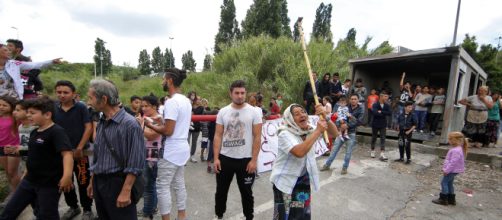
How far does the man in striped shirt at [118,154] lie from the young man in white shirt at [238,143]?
121 cm

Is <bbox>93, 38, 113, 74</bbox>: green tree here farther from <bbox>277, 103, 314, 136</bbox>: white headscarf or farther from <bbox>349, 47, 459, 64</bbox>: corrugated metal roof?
<bbox>277, 103, 314, 136</bbox>: white headscarf

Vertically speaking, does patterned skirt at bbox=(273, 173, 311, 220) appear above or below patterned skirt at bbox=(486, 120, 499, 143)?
below

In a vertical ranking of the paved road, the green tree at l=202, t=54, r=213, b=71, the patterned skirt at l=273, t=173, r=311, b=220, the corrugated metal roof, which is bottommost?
the paved road

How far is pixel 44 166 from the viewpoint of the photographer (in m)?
2.83

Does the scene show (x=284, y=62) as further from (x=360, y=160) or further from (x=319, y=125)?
(x=319, y=125)

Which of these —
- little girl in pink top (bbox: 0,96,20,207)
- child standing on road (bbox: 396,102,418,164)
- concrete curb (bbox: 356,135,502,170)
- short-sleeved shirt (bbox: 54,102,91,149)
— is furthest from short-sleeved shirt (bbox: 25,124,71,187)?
concrete curb (bbox: 356,135,502,170)

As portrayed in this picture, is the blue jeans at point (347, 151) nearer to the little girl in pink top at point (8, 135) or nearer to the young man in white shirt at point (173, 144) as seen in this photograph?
the young man in white shirt at point (173, 144)

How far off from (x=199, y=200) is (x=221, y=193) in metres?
1.28

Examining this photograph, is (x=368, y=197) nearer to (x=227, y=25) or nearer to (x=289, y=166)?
(x=289, y=166)

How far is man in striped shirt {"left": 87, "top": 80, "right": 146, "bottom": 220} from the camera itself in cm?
232

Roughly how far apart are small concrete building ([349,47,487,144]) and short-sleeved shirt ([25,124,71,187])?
371 inches

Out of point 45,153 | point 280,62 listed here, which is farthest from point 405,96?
point 45,153

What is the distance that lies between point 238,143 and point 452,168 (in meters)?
3.82

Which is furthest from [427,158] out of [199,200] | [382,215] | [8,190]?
[8,190]
